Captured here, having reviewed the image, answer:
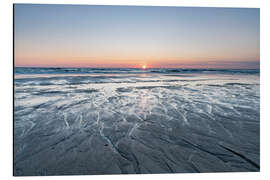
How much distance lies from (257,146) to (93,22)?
3676 mm

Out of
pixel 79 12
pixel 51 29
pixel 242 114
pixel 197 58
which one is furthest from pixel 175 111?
pixel 51 29

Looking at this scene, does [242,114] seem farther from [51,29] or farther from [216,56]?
[51,29]

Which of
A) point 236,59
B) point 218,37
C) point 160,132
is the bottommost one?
point 160,132

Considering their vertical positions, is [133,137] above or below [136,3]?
below

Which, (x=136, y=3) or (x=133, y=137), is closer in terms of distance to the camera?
(x=133, y=137)

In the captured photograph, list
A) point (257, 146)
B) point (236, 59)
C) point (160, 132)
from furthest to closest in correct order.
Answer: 1. point (236, 59)
2. point (160, 132)
3. point (257, 146)

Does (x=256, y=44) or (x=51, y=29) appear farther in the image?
(x=51, y=29)

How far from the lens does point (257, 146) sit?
2.40 meters

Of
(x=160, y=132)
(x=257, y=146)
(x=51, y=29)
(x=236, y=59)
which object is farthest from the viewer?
(x=236, y=59)

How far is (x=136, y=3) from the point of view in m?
2.68

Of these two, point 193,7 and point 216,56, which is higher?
point 193,7

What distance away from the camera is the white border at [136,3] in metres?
2.05

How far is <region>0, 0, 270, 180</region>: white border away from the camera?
2.05 m

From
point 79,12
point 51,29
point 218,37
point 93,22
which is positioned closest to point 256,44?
point 218,37
